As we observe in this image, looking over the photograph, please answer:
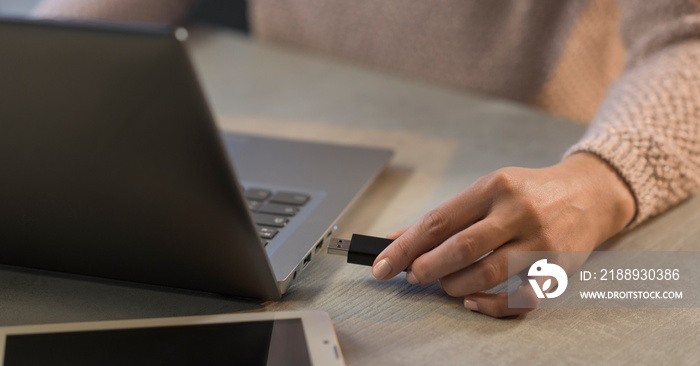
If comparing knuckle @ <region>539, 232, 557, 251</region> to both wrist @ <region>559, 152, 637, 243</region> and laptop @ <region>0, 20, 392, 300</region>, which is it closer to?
wrist @ <region>559, 152, 637, 243</region>

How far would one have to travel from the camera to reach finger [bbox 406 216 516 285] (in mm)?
440

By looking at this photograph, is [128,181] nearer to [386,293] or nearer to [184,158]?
[184,158]

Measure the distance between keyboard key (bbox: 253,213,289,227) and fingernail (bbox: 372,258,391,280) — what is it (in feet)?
0.30

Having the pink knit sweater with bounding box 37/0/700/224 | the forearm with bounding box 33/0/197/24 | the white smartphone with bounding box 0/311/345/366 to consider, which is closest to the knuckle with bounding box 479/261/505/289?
the white smartphone with bounding box 0/311/345/366

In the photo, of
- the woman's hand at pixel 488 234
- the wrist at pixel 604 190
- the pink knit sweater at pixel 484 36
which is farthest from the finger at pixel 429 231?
the pink knit sweater at pixel 484 36

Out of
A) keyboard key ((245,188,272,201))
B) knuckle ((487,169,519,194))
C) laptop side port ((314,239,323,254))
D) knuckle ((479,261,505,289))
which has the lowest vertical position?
knuckle ((479,261,505,289))

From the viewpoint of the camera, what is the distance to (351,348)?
41 centimetres

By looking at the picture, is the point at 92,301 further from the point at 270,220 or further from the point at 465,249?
the point at 465,249

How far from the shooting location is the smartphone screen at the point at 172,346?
1.23 ft

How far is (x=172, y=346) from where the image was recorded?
0.39 metres

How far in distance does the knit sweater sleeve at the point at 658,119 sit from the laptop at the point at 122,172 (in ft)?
0.91

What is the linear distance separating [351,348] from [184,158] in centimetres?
16

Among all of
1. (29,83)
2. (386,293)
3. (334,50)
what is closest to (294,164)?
(386,293)

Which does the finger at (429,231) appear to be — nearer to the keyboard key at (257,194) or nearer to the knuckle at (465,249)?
the knuckle at (465,249)
